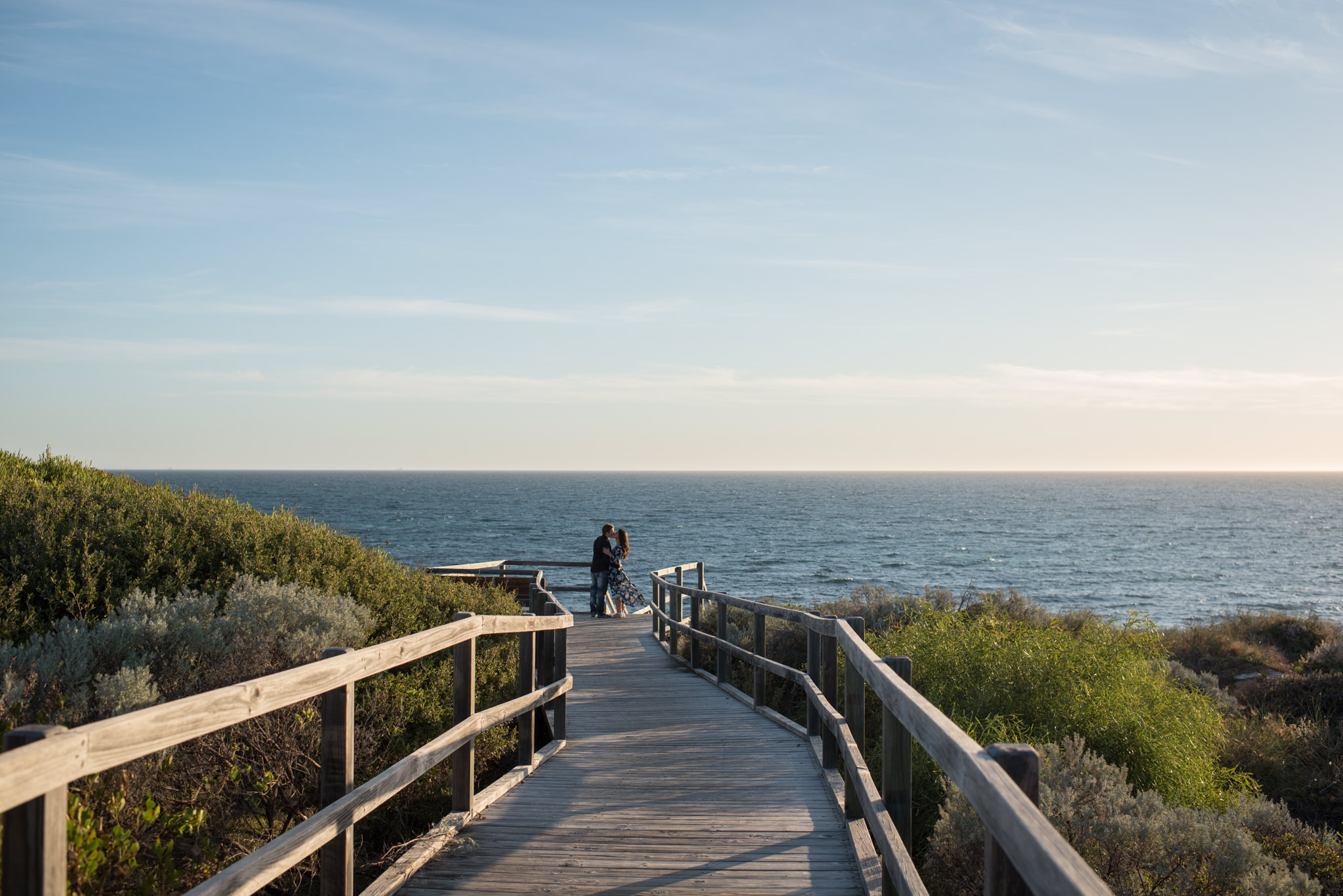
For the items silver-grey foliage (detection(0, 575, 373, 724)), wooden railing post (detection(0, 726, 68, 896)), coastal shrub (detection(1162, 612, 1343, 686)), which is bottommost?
coastal shrub (detection(1162, 612, 1343, 686))

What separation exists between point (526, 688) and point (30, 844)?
14.6 feet

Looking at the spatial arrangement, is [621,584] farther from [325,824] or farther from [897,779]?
[325,824]

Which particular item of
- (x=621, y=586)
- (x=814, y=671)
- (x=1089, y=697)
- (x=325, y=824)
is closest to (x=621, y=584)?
(x=621, y=586)

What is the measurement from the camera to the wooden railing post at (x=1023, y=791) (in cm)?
200

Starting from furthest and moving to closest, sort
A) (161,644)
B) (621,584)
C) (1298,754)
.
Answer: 1. (621,584)
2. (1298,754)
3. (161,644)

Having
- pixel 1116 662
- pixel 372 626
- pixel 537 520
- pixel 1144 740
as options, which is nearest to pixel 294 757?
pixel 372 626

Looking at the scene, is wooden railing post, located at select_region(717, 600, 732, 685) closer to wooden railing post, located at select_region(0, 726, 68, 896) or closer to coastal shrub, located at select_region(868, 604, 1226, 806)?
coastal shrub, located at select_region(868, 604, 1226, 806)

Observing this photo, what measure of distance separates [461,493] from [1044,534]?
316 ft

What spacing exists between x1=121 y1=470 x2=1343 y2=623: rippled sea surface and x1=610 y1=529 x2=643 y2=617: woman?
713 centimetres

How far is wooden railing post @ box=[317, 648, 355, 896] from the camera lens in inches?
132

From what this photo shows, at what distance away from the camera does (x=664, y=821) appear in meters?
5.06

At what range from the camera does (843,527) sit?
260 feet

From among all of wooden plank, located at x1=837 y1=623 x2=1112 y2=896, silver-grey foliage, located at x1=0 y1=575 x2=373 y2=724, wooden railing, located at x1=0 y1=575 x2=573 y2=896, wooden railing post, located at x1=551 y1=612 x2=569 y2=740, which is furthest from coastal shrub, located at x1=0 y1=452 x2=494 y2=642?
wooden plank, located at x1=837 y1=623 x2=1112 y2=896

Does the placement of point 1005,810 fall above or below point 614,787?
above
